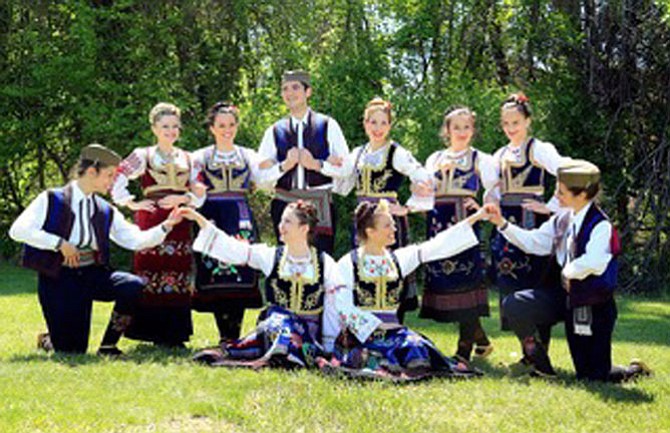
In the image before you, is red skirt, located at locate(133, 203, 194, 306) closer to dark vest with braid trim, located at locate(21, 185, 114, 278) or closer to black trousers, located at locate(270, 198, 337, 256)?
dark vest with braid trim, located at locate(21, 185, 114, 278)

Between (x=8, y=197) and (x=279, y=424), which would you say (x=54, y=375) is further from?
(x=8, y=197)

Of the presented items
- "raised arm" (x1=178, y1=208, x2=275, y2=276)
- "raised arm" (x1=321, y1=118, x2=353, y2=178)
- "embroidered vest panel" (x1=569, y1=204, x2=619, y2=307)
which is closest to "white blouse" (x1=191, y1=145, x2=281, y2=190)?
"raised arm" (x1=321, y1=118, x2=353, y2=178)

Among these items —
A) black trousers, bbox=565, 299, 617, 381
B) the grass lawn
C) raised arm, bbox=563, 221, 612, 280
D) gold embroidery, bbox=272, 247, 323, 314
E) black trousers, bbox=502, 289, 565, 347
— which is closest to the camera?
the grass lawn

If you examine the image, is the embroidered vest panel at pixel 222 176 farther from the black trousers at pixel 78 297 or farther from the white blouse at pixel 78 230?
the black trousers at pixel 78 297

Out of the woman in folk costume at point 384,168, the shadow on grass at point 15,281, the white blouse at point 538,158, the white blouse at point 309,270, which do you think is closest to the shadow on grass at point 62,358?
the white blouse at point 309,270

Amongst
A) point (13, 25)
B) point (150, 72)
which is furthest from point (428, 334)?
point (13, 25)

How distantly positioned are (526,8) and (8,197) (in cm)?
859

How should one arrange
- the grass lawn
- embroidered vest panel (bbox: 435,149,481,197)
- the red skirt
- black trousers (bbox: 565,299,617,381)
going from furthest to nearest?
1. the red skirt
2. embroidered vest panel (bbox: 435,149,481,197)
3. black trousers (bbox: 565,299,617,381)
4. the grass lawn

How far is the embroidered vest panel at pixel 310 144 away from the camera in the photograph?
6324 mm

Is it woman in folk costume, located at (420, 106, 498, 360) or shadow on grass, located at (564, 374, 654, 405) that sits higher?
woman in folk costume, located at (420, 106, 498, 360)

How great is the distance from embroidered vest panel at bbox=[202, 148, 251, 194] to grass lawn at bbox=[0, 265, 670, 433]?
1.14 metres

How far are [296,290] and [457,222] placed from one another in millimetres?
1141

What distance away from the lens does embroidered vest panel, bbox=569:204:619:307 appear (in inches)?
200

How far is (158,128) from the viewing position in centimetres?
613
